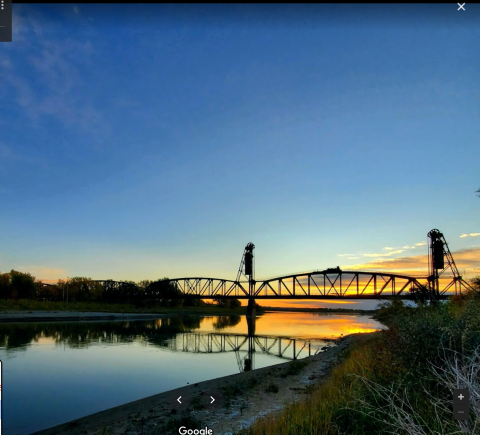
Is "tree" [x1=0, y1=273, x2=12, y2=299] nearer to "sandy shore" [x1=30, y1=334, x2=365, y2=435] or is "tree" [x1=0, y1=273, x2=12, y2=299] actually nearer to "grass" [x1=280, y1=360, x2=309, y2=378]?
"grass" [x1=280, y1=360, x2=309, y2=378]

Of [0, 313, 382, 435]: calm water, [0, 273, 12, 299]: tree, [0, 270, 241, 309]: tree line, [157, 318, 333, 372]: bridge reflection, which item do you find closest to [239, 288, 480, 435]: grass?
[0, 313, 382, 435]: calm water

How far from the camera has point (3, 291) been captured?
298ft

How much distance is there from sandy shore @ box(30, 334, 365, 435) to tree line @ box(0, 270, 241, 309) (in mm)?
86774

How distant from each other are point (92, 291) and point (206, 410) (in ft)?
391

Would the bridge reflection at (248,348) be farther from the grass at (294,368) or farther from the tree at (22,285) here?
the tree at (22,285)

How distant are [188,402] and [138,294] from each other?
13496cm

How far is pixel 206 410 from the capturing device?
13.3 metres

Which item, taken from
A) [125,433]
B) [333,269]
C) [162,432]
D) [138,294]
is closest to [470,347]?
[162,432]

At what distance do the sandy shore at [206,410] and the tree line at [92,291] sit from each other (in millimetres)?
86774

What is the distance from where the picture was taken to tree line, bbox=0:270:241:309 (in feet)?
312

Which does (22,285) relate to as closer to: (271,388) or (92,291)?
(92,291)

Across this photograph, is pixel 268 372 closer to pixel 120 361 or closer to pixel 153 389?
pixel 153 389

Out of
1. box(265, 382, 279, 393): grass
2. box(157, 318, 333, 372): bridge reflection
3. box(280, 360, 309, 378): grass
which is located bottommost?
box(157, 318, 333, 372): bridge reflection

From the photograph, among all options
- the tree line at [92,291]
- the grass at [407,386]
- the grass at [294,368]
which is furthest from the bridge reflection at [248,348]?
the tree line at [92,291]
